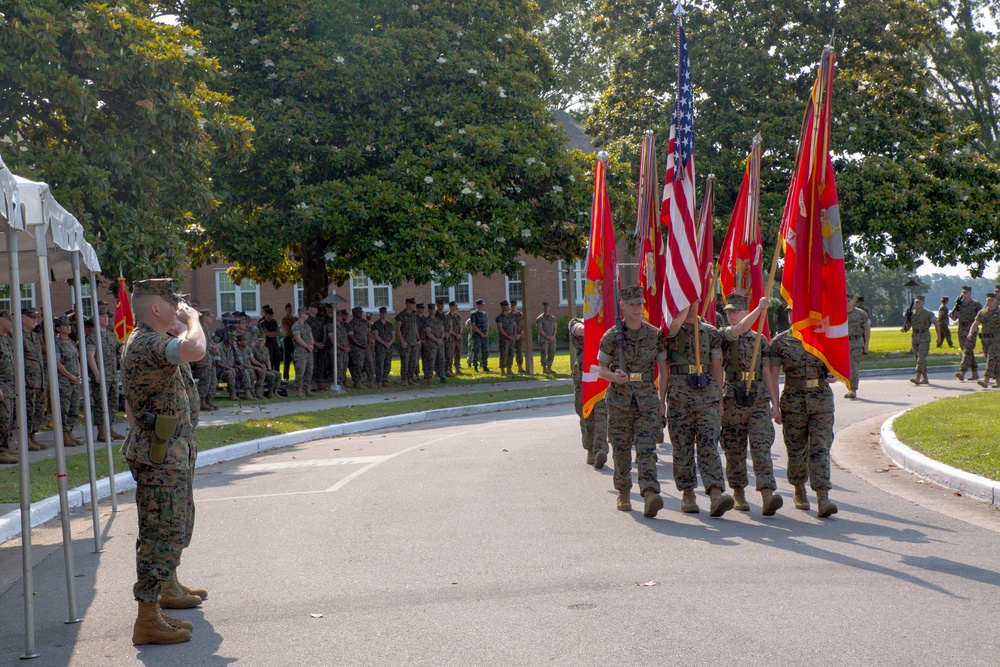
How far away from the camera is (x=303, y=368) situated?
2412 cm

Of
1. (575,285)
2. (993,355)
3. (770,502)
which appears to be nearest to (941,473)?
(770,502)

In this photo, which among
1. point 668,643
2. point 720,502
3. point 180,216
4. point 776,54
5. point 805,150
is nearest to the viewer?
point 668,643

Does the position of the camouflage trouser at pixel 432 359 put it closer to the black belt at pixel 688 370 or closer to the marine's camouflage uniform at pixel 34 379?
the marine's camouflage uniform at pixel 34 379

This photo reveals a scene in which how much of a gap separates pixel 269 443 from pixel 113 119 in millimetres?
6877

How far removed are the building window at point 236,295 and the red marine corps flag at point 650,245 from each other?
37.7 meters

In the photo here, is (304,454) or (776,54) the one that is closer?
(304,454)

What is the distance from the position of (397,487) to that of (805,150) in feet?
17.3

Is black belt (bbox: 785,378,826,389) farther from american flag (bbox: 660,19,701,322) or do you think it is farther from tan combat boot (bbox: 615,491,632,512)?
tan combat boot (bbox: 615,491,632,512)

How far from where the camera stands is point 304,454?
14.8 meters

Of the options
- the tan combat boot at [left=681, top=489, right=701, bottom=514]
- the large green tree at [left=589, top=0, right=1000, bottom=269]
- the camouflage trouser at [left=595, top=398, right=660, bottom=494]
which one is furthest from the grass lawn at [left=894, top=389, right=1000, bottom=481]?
the large green tree at [left=589, top=0, right=1000, bottom=269]

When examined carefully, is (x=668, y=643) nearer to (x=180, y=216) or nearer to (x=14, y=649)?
(x=14, y=649)

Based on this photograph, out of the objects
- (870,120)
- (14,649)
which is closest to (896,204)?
(870,120)

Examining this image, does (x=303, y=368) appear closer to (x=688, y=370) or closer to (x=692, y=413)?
(x=688, y=370)

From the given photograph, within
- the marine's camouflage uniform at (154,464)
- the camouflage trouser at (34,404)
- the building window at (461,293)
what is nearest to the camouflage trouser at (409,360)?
the camouflage trouser at (34,404)
